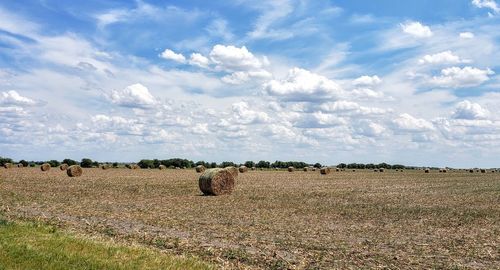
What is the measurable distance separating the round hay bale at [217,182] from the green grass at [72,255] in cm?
1902

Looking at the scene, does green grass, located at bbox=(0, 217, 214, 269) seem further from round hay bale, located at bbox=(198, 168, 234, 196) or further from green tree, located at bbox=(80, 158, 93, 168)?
green tree, located at bbox=(80, 158, 93, 168)

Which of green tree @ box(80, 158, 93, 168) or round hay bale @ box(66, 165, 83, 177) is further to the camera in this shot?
green tree @ box(80, 158, 93, 168)

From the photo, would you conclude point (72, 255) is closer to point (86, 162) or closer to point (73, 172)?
point (73, 172)

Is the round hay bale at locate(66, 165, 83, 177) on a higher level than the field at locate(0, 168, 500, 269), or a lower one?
higher

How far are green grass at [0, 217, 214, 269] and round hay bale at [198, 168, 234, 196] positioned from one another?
1902 cm

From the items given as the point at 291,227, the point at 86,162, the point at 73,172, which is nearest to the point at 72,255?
the point at 291,227

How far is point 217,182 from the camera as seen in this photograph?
3256 centimetres

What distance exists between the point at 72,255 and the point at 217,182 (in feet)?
71.4

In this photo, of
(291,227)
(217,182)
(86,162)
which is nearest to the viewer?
(291,227)

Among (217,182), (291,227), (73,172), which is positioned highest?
(73,172)

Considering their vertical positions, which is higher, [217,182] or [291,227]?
[217,182]

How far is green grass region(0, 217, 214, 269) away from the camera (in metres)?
10.2

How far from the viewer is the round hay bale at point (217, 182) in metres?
32.3

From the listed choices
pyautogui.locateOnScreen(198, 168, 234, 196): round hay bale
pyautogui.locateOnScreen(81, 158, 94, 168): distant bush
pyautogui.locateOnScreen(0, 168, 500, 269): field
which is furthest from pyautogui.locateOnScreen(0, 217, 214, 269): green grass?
pyautogui.locateOnScreen(81, 158, 94, 168): distant bush
